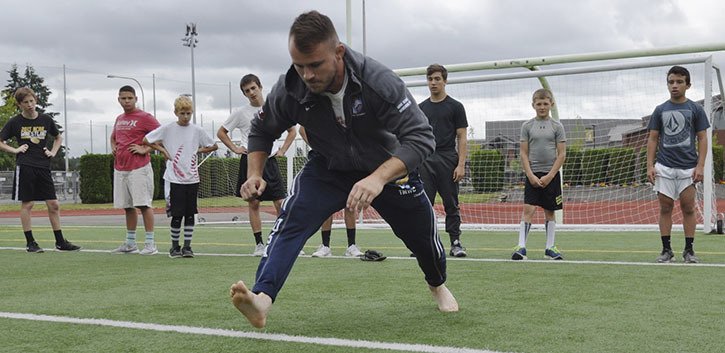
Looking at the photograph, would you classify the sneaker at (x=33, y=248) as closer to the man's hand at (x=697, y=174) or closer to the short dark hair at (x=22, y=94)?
the short dark hair at (x=22, y=94)

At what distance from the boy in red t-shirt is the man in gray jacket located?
16.9ft

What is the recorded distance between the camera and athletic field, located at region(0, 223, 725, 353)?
3654 millimetres

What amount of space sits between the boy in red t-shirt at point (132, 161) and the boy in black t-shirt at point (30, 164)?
110 cm

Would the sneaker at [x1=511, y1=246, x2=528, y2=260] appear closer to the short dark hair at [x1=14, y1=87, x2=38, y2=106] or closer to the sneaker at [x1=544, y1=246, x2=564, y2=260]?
the sneaker at [x1=544, y1=246, x2=564, y2=260]

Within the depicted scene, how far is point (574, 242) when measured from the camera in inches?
394

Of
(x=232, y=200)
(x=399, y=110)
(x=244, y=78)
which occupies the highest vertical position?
(x=244, y=78)

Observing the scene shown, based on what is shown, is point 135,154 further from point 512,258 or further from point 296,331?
point 296,331

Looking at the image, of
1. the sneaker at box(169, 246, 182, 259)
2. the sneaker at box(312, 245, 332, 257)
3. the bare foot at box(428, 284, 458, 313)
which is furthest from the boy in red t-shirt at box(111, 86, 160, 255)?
the bare foot at box(428, 284, 458, 313)

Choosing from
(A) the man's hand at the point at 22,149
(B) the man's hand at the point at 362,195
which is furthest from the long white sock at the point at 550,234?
(A) the man's hand at the point at 22,149

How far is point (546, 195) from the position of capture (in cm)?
795

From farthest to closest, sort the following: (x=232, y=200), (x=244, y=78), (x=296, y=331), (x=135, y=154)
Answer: (x=232, y=200) → (x=135, y=154) → (x=244, y=78) → (x=296, y=331)

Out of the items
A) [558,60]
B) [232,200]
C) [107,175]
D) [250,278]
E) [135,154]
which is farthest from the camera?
[107,175]

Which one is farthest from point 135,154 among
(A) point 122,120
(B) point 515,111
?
(B) point 515,111

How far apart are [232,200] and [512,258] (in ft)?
67.0
